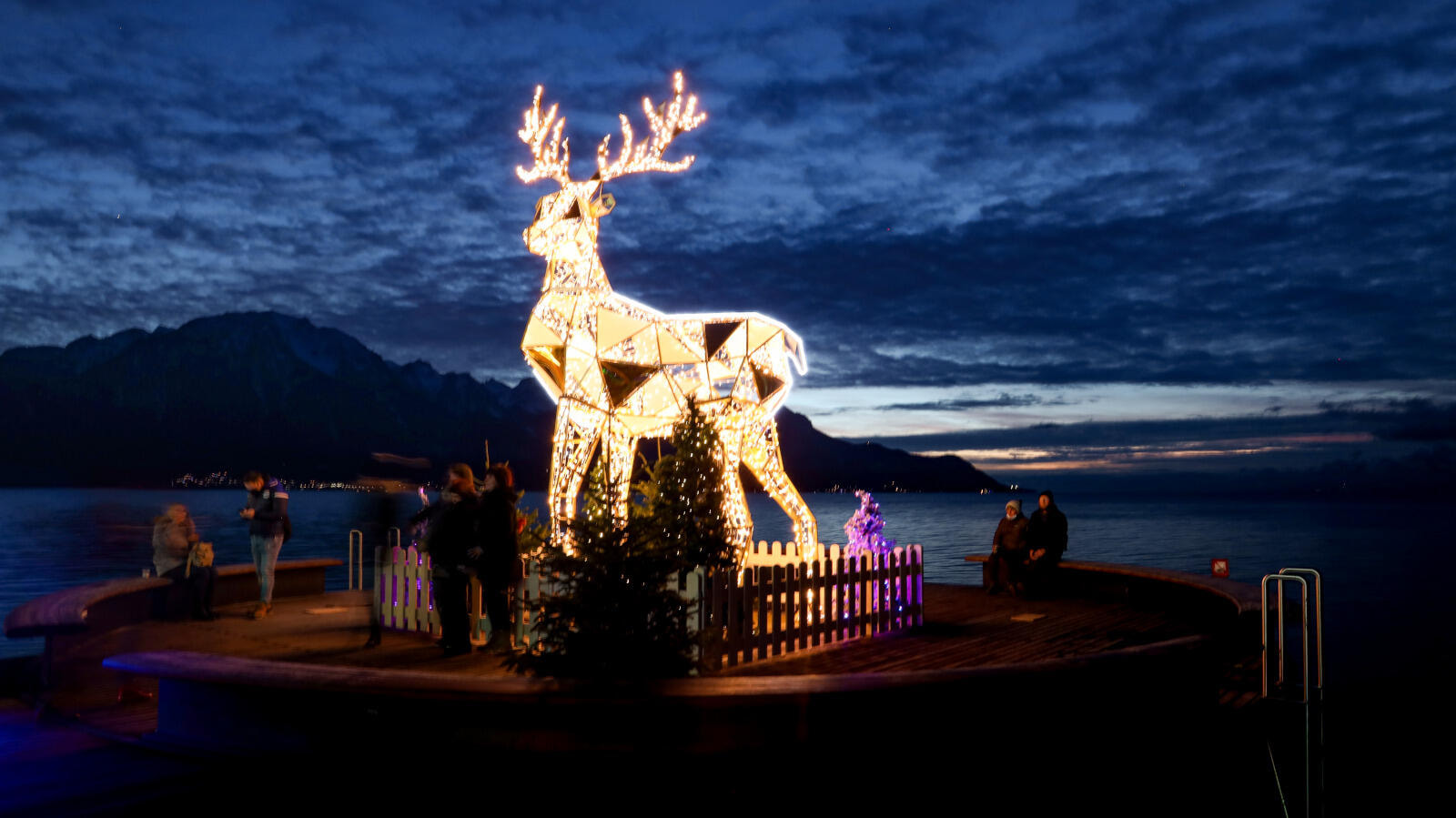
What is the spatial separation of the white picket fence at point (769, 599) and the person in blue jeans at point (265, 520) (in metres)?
1.75

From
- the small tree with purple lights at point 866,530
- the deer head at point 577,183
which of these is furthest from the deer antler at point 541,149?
the small tree with purple lights at point 866,530

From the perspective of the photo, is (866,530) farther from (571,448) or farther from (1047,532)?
(571,448)

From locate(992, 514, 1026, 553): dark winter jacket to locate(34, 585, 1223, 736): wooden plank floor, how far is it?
1208 millimetres

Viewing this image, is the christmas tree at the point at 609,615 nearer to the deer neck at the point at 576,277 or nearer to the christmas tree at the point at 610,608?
the christmas tree at the point at 610,608

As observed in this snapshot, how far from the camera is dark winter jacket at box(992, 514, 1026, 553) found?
1316 cm

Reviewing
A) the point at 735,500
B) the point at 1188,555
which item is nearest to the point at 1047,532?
the point at 735,500

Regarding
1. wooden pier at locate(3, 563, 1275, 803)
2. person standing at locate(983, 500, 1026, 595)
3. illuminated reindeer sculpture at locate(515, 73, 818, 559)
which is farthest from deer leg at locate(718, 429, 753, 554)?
person standing at locate(983, 500, 1026, 595)

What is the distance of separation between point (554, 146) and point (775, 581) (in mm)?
5804

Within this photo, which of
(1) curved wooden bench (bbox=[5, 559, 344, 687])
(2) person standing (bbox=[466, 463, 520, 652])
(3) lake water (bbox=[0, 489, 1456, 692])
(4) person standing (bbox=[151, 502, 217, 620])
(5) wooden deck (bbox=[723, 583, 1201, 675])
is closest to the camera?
(1) curved wooden bench (bbox=[5, 559, 344, 687])

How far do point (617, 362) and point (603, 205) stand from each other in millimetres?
1823

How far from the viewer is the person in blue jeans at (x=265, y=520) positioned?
10.5 metres

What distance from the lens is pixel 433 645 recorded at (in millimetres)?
8805

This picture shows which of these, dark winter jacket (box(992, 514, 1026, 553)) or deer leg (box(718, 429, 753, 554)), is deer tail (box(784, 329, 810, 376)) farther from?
dark winter jacket (box(992, 514, 1026, 553))

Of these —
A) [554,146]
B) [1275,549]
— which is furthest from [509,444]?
[554,146]
